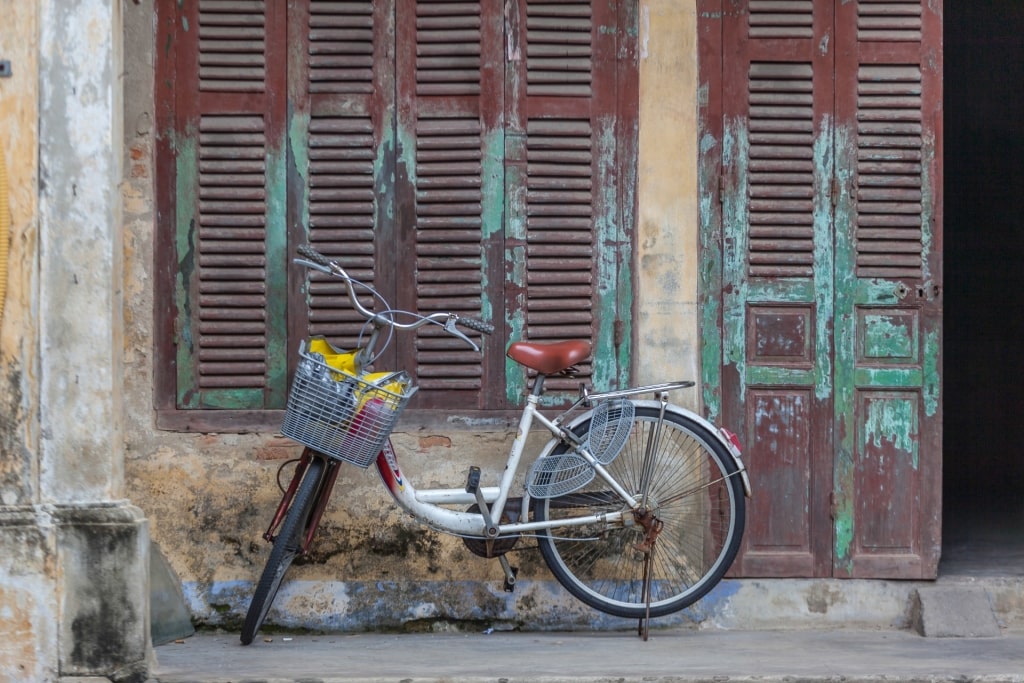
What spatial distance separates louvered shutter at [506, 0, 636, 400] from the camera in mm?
4926

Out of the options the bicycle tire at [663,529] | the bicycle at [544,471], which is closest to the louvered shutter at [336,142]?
the bicycle at [544,471]

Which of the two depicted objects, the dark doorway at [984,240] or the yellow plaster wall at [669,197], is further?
the dark doorway at [984,240]

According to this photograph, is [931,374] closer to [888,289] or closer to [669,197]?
[888,289]

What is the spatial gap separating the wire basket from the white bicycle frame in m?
0.24

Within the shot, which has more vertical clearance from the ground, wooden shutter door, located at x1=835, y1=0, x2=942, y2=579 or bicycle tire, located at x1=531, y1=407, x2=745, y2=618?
wooden shutter door, located at x1=835, y1=0, x2=942, y2=579

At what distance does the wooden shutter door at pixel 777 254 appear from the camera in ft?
16.1

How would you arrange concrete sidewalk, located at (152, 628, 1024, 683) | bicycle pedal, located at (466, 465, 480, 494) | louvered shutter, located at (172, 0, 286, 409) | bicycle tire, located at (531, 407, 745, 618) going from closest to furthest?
concrete sidewalk, located at (152, 628, 1024, 683) → bicycle pedal, located at (466, 465, 480, 494) → bicycle tire, located at (531, 407, 745, 618) → louvered shutter, located at (172, 0, 286, 409)

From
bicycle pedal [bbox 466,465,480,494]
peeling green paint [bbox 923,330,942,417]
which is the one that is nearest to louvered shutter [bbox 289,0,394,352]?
bicycle pedal [bbox 466,465,480,494]

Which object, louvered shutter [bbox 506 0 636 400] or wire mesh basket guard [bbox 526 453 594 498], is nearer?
wire mesh basket guard [bbox 526 453 594 498]

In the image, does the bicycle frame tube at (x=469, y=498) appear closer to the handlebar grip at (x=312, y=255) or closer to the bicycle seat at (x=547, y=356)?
the bicycle seat at (x=547, y=356)

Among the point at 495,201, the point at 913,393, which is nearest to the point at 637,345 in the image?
the point at 495,201

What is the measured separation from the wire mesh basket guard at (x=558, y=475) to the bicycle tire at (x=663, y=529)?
60 mm

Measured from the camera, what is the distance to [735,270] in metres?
4.95

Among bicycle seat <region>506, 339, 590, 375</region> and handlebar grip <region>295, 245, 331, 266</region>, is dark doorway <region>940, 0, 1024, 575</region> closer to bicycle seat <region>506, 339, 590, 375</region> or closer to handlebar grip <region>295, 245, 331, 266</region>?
bicycle seat <region>506, 339, 590, 375</region>
